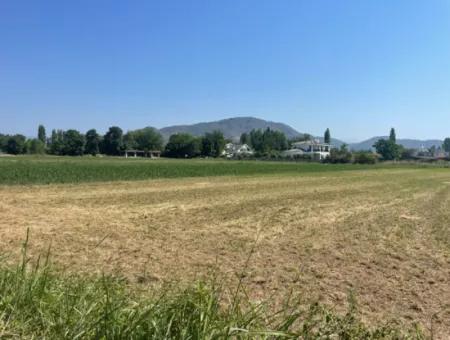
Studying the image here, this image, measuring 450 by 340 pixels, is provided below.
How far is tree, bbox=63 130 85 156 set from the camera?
472 feet

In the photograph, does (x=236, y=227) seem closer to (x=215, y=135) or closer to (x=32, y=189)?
(x=32, y=189)

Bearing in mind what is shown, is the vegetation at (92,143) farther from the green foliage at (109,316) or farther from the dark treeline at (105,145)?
the green foliage at (109,316)

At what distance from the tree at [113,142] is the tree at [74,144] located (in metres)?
8.69

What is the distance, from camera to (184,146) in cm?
14512

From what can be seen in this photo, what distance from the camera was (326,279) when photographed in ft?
23.8

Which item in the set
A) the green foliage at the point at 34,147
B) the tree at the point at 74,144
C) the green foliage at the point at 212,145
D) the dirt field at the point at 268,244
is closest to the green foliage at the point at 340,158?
the green foliage at the point at 212,145

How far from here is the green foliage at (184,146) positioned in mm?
144500

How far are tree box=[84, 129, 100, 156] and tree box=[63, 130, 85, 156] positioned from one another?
9.49 ft

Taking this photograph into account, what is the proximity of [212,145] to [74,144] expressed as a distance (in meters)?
50.2

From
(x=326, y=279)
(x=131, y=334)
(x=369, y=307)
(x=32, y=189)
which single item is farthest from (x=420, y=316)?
(x=32, y=189)

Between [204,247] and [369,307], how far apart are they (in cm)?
440

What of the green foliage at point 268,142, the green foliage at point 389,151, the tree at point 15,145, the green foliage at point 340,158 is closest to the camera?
the green foliage at point 340,158

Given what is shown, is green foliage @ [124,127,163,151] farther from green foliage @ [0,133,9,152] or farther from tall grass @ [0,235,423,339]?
tall grass @ [0,235,423,339]

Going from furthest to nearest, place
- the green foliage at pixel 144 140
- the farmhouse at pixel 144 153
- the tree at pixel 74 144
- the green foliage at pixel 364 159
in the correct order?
1. the green foliage at pixel 144 140
2. the farmhouse at pixel 144 153
3. the tree at pixel 74 144
4. the green foliage at pixel 364 159
